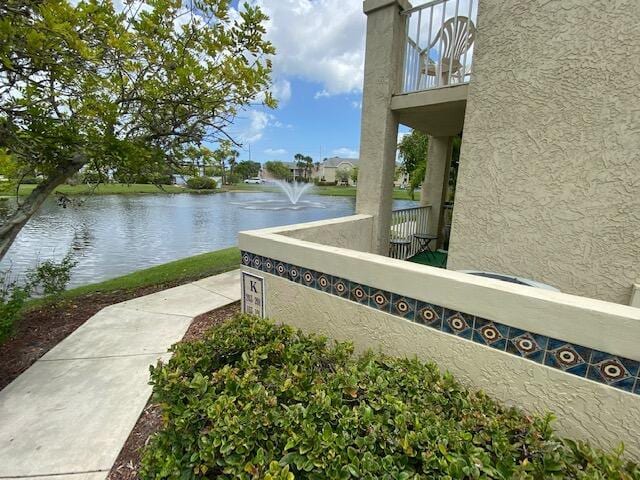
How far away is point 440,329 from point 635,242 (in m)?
2.24

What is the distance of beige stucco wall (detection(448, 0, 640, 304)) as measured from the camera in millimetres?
2834

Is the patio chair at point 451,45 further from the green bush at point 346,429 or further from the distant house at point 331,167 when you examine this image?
the distant house at point 331,167

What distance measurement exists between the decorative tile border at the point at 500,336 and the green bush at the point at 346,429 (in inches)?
12.1

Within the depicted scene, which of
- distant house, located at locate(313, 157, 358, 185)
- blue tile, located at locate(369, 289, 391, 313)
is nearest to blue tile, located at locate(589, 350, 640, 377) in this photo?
blue tile, located at locate(369, 289, 391, 313)

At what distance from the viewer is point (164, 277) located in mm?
6906

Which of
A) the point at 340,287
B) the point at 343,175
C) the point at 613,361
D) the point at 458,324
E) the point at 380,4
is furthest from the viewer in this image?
the point at 343,175

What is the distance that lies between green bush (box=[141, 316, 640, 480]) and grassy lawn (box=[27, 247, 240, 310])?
4874 millimetres

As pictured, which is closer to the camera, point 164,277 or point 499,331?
point 499,331

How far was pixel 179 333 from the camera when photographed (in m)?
4.01

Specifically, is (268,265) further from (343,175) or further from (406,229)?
(343,175)

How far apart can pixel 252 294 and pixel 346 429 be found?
6.86 ft

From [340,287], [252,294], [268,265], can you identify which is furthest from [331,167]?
[340,287]

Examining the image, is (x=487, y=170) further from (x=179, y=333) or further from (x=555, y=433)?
(x=179, y=333)

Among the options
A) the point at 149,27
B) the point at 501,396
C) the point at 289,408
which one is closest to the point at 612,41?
the point at 501,396
